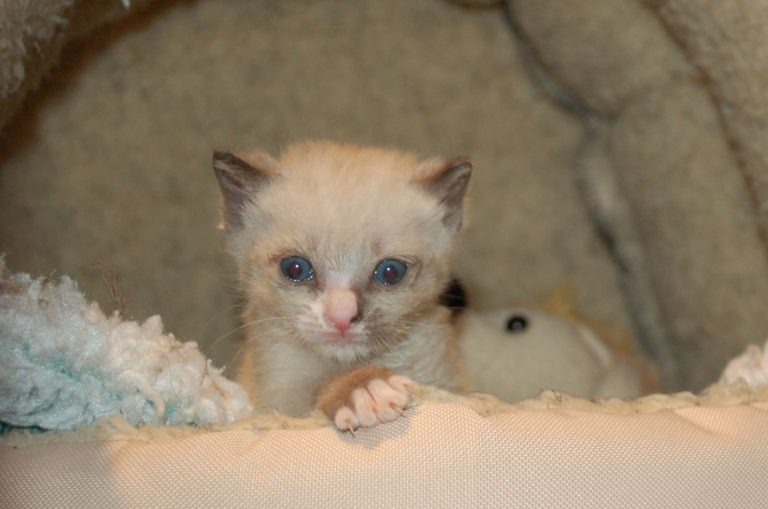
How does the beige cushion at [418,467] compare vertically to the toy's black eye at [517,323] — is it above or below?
above

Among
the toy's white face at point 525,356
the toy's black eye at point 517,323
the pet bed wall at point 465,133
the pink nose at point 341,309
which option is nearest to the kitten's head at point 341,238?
the pink nose at point 341,309

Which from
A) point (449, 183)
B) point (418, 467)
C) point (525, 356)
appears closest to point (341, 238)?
point (449, 183)

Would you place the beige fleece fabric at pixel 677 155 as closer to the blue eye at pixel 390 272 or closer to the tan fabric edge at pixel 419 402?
the tan fabric edge at pixel 419 402

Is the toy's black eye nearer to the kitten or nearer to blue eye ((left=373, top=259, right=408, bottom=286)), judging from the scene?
the kitten

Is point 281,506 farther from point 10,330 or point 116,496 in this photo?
point 10,330

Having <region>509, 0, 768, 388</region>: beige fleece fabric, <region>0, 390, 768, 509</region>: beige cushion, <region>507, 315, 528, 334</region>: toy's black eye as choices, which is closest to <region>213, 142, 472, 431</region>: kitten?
<region>0, 390, 768, 509</region>: beige cushion

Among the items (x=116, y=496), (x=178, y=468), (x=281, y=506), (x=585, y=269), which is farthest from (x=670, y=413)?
(x=585, y=269)
